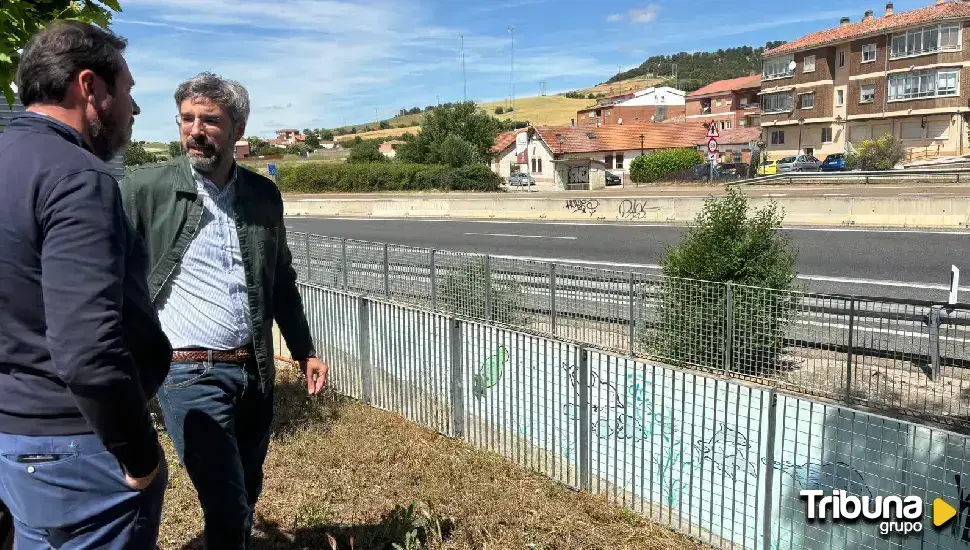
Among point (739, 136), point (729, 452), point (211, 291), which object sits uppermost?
point (739, 136)

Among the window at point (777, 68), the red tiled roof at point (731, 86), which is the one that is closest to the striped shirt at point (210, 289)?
the window at point (777, 68)

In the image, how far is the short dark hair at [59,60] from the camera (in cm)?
192

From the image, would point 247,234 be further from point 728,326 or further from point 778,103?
point 778,103

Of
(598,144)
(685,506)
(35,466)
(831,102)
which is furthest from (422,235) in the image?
(831,102)

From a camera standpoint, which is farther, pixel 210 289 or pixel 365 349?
pixel 365 349

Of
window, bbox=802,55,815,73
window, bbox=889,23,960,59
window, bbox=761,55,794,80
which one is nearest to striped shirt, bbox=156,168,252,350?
window, bbox=889,23,960,59

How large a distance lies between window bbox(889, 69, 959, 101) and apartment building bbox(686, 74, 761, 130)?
29.2 meters

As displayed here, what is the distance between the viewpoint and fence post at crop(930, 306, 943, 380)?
6.83 metres

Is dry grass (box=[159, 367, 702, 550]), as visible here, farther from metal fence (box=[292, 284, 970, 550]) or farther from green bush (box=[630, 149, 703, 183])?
green bush (box=[630, 149, 703, 183])

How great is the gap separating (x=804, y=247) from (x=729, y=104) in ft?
271

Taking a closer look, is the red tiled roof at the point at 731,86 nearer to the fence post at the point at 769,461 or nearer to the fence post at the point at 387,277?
the fence post at the point at 387,277

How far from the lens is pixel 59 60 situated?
6.28ft

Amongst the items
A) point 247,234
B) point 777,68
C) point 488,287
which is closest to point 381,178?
point 777,68

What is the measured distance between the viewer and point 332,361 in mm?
7387
